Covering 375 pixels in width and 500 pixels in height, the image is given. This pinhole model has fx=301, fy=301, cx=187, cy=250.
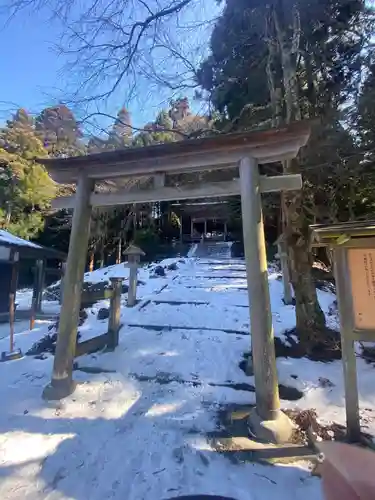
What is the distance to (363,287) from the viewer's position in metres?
3.10

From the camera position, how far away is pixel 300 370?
184 inches

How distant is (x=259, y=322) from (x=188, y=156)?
7.42 feet

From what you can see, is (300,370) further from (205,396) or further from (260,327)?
(260,327)

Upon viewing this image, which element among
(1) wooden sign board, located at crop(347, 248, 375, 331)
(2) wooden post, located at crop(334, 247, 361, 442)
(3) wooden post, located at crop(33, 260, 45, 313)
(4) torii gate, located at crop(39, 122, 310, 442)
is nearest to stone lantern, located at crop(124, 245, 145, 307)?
(4) torii gate, located at crop(39, 122, 310, 442)

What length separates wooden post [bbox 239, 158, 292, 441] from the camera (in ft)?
10.3

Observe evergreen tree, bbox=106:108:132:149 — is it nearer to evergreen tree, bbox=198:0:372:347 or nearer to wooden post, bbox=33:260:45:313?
evergreen tree, bbox=198:0:372:347

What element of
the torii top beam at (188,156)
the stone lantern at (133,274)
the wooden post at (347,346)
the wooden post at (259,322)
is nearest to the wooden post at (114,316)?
the torii top beam at (188,156)

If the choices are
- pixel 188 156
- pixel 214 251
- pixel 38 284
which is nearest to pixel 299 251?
pixel 188 156

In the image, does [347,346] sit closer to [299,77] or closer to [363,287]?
[363,287]

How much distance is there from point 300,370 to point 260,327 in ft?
6.52

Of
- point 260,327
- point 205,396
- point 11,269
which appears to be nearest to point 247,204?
point 260,327

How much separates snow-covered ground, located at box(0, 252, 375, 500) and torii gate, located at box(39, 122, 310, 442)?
1.68 feet

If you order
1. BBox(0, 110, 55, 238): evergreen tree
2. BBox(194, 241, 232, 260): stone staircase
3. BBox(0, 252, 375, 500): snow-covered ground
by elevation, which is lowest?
BBox(0, 252, 375, 500): snow-covered ground

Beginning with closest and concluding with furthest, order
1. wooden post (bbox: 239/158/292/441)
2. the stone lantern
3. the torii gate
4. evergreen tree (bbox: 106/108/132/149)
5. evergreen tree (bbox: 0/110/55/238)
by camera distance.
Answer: wooden post (bbox: 239/158/292/441) → the torii gate → evergreen tree (bbox: 106/108/132/149) → the stone lantern → evergreen tree (bbox: 0/110/55/238)
